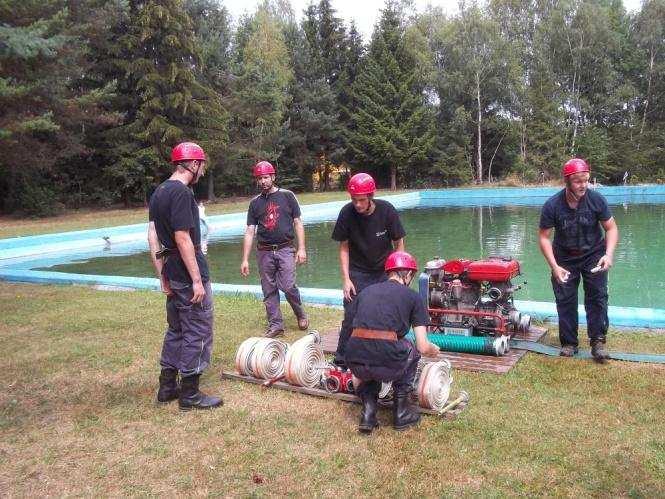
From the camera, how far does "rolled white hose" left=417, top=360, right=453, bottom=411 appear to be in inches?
154

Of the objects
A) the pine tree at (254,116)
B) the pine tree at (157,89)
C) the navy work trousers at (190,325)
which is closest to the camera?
the navy work trousers at (190,325)

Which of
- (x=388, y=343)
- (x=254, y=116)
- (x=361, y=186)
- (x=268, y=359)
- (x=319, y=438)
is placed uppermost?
(x=254, y=116)

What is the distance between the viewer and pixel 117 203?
30.4 meters

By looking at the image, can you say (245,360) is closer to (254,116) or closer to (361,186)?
(361,186)

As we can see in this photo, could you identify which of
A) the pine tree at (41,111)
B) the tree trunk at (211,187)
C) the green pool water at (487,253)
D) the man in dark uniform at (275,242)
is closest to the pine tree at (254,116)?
the tree trunk at (211,187)

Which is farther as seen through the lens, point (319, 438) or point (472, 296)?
point (472, 296)

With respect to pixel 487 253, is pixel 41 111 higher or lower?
higher

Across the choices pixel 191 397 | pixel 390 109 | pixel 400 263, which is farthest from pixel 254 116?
pixel 400 263

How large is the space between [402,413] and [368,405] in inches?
8.8

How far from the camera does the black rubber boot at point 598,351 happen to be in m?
4.89

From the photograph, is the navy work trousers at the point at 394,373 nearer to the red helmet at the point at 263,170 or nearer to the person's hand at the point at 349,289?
the person's hand at the point at 349,289

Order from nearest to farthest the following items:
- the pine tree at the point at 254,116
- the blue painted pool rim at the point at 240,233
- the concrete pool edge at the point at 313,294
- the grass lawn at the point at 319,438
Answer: the grass lawn at the point at 319,438 → the concrete pool edge at the point at 313,294 → the blue painted pool rim at the point at 240,233 → the pine tree at the point at 254,116

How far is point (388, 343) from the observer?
3.75 m

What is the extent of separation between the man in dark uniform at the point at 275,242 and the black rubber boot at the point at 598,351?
9.29 feet
